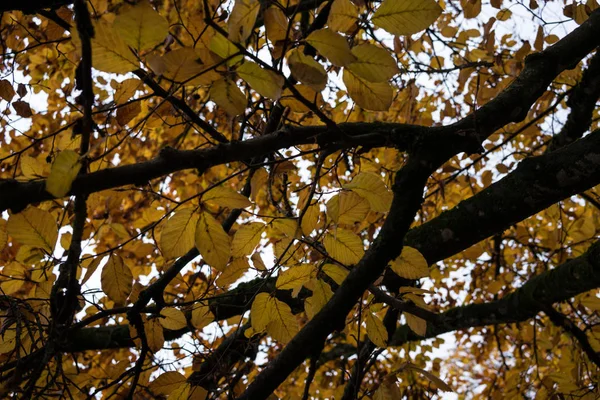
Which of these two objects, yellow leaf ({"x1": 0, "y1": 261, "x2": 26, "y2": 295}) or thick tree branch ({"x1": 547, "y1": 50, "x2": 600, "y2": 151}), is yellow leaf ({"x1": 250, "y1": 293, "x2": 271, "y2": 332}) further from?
thick tree branch ({"x1": 547, "y1": 50, "x2": 600, "y2": 151})

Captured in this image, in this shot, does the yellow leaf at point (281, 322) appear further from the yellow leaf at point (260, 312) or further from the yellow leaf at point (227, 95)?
the yellow leaf at point (227, 95)

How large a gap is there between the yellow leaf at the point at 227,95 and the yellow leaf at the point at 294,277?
1.69 ft

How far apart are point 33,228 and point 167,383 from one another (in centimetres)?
57

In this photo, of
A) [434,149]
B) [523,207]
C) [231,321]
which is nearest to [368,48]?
[434,149]

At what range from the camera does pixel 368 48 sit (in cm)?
91

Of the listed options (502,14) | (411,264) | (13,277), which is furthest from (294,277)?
(502,14)

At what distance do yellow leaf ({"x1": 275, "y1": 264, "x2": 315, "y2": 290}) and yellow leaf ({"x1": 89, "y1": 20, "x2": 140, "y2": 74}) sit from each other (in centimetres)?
67

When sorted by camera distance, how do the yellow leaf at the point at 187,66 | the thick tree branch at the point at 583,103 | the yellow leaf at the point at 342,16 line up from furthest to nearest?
the thick tree branch at the point at 583,103, the yellow leaf at the point at 342,16, the yellow leaf at the point at 187,66

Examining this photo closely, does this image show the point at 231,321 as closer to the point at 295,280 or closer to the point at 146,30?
the point at 295,280

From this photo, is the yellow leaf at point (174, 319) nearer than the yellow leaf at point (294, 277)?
No

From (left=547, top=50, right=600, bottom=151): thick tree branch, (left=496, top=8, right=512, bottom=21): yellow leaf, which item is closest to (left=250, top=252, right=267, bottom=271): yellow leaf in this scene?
(left=547, top=50, right=600, bottom=151): thick tree branch

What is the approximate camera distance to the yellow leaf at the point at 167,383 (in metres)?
1.32

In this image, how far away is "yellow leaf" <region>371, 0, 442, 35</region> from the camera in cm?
89

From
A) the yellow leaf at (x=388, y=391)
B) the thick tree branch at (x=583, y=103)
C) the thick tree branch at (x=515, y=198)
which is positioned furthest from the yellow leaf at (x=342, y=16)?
the thick tree branch at (x=583, y=103)
